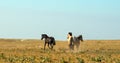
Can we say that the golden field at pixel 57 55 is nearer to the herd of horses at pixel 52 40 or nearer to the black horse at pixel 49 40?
the herd of horses at pixel 52 40

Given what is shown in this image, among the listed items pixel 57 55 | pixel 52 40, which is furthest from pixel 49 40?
pixel 57 55

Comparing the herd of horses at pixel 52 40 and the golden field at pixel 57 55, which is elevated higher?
the herd of horses at pixel 52 40

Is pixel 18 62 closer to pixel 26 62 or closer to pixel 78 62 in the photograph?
pixel 26 62

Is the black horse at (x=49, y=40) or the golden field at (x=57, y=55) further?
the black horse at (x=49, y=40)

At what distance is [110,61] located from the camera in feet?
86.7

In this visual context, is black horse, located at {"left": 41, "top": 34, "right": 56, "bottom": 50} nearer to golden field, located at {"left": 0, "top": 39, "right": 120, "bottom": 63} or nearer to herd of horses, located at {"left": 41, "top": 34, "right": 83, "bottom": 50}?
herd of horses, located at {"left": 41, "top": 34, "right": 83, "bottom": 50}

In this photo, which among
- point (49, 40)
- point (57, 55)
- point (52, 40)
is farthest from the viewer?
point (49, 40)

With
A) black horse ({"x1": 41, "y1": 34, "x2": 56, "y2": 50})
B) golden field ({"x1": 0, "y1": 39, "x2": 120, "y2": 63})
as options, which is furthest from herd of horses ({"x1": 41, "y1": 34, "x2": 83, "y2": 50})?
golden field ({"x1": 0, "y1": 39, "x2": 120, "y2": 63})

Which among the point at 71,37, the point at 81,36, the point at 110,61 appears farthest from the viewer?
the point at 81,36

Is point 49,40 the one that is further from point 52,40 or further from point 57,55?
point 57,55

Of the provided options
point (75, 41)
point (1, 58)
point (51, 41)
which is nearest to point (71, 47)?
point (75, 41)

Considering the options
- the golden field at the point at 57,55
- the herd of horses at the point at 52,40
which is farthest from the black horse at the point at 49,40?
the golden field at the point at 57,55

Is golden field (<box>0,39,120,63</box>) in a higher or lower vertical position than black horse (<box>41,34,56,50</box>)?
lower

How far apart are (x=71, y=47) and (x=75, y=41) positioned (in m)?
1.14
